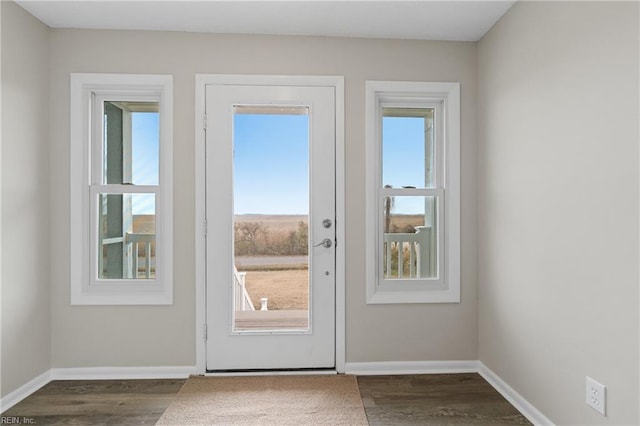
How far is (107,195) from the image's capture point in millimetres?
2986

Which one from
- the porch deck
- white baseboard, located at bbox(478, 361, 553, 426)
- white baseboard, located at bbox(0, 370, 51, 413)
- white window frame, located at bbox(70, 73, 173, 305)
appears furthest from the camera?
the porch deck

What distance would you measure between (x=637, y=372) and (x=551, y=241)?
0.73 meters

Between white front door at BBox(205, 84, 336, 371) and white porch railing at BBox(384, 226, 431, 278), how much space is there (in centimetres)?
43

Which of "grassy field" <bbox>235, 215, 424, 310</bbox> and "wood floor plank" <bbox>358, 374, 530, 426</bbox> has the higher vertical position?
"grassy field" <bbox>235, 215, 424, 310</bbox>

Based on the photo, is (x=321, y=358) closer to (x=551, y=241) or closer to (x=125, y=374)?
(x=125, y=374)

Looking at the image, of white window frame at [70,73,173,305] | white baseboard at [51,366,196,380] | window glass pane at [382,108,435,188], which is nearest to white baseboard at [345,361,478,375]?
white baseboard at [51,366,196,380]

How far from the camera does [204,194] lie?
9.66 ft

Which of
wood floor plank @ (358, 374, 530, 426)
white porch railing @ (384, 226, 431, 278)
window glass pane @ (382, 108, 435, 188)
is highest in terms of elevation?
window glass pane @ (382, 108, 435, 188)

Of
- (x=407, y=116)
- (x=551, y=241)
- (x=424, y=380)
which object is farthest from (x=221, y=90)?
(x=424, y=380)

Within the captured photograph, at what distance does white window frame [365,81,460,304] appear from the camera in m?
3.02

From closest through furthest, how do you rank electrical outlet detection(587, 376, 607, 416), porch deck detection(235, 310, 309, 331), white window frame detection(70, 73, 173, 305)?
electrical outlet detection(587, 376, 607, 416), white window frame detection(70, 73, 173, 305), porch deck detection(235, 310, 309, 331)

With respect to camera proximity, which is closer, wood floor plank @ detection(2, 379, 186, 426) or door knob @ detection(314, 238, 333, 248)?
wood floor plank @ detection(2, 379, 186, 426)

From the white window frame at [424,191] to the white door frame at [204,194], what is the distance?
0.61 feet

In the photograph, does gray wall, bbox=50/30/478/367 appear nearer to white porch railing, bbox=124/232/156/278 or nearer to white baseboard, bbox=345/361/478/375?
white baseboard, bbox=345/361/478/375
